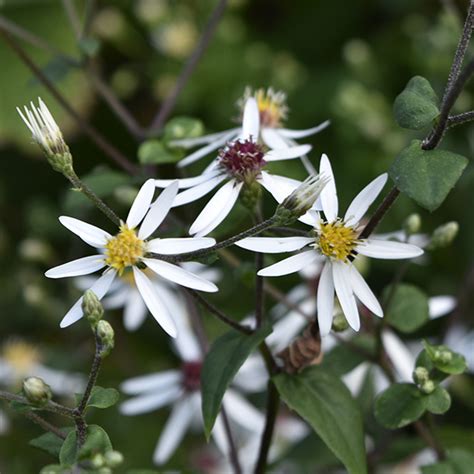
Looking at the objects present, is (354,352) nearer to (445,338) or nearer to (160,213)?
(445,338)

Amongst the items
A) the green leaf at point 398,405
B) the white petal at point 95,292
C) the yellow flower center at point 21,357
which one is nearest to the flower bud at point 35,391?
the white petal at point 95,292

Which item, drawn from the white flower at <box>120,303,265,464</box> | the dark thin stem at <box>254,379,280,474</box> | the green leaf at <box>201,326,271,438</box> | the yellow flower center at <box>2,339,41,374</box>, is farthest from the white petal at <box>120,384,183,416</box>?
the green leaf at <box>201,326,271,438</box>

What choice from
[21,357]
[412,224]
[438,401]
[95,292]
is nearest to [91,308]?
[95,292]

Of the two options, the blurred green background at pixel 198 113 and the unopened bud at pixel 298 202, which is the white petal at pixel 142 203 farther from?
the blurred green background at pixel 198 113

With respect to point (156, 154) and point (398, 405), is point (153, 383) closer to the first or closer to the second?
point (156, 154)

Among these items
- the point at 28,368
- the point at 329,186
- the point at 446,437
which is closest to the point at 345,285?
the point at 329,186

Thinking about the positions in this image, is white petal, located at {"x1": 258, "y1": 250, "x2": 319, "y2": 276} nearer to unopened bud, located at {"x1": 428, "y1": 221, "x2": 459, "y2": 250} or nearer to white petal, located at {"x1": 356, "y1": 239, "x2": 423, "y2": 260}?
white petal, located at {"x1": 356, "y1": 239, "x2": 423, "y2": 260}
